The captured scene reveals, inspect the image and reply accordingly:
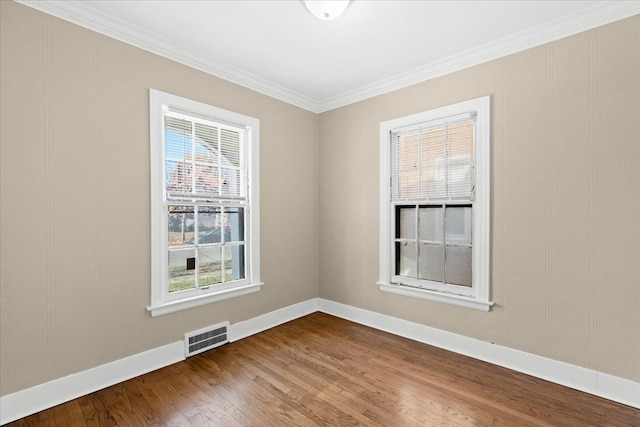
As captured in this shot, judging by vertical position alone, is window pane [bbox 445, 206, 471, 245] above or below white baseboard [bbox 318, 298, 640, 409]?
above

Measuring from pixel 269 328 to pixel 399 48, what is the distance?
124 inches

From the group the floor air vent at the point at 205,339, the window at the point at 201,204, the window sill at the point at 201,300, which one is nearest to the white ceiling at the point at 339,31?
the window at the point at 201,204

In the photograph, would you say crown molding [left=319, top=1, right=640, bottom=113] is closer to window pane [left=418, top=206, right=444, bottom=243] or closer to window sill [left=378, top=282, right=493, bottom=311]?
window pane [left=418, top=206, right=444, bottom=243]

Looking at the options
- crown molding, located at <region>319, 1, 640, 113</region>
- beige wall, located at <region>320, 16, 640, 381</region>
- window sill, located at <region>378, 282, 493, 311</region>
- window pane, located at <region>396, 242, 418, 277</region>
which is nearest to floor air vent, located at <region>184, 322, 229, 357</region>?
window sill, located at <region>378, 282, 493, 311</region>

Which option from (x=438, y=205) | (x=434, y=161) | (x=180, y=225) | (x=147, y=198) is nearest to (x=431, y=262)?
(x=438, y=205)

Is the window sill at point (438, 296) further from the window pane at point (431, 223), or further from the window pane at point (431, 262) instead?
the window pane at point (431, 223)

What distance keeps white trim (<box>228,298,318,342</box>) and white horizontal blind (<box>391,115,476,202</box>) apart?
1.79 meters

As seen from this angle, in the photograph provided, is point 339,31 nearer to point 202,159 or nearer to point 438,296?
point 202,159

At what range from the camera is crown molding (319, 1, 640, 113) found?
212 centimetres

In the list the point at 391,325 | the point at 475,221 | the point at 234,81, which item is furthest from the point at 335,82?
the point at 391,325

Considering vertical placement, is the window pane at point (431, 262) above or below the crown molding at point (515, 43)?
below

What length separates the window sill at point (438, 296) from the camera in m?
2.71

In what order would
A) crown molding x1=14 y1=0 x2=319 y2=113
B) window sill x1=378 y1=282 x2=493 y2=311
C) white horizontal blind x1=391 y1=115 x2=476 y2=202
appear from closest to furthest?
crown molding x1=14 y1=0 x2=319 y2=113
window sill x1=378 y1=282 x2=493 y2=311
white horizontal blind x1=391 y1=115 x2=476 y2=202

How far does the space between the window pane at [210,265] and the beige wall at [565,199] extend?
2198 millimetres
